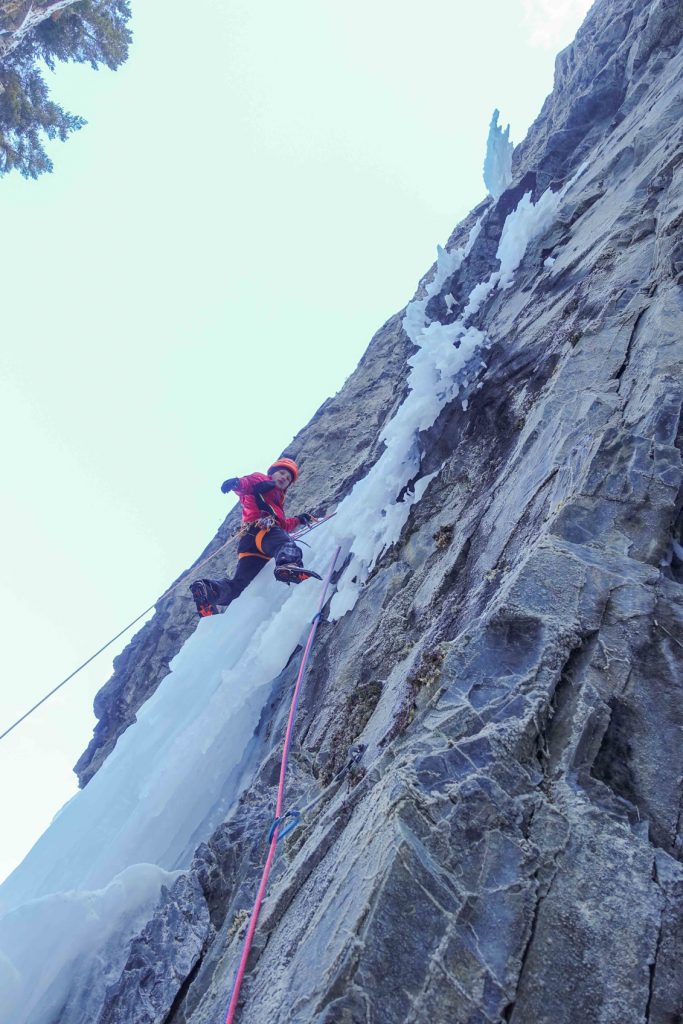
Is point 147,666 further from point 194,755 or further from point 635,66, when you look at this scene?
point 635,66

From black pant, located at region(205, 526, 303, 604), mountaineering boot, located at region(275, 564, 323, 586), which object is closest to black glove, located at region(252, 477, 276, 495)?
black pant, located at region(205, 526, 303, 604)

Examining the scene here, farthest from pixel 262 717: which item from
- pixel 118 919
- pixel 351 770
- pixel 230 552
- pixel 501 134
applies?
pixel 501 134

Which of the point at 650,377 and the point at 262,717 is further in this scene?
the point at 262,717

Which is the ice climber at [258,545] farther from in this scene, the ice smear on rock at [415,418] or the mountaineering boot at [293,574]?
the ice smear on rock at [415,418]

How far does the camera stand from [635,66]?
8.84 meters

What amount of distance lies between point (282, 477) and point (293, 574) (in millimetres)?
2189

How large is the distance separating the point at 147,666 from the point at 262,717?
4.24 meters

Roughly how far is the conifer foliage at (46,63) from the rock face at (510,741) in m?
8.80

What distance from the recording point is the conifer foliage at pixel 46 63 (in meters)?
9.47

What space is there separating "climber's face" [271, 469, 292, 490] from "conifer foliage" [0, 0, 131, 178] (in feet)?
22.7

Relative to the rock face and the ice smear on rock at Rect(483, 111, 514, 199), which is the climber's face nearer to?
the rock face

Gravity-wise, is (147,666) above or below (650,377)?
above

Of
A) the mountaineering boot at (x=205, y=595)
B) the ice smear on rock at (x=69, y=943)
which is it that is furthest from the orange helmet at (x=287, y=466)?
the ice smear on rock at (x=69, y=943)

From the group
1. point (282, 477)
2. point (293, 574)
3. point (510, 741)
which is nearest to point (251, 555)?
point (293, 574)
